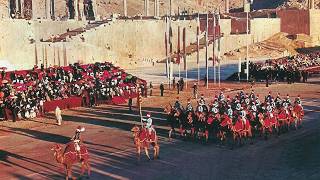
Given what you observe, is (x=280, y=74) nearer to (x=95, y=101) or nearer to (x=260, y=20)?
(x=95, y=101)

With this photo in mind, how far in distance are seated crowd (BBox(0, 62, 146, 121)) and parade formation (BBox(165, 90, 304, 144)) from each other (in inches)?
522

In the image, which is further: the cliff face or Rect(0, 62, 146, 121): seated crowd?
the cliff face

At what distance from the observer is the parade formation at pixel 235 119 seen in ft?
83.1

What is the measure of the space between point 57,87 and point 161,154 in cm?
1921

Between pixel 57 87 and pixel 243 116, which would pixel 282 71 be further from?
pixel 243 116

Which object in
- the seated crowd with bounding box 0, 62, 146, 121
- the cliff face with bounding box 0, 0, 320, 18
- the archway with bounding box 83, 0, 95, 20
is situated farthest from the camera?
the cliff face with bounding box 0, 0, 320, 18

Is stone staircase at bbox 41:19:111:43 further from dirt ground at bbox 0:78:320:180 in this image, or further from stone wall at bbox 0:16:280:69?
dirt ground at bbox 0:78:320:180

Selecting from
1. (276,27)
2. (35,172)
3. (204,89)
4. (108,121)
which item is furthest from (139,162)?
(276,27)

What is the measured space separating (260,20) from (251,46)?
612 centimetres

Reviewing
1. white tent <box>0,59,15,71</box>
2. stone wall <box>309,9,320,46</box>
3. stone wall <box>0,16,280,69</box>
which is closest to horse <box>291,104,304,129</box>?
white tent <box>0,59,15,71</box>

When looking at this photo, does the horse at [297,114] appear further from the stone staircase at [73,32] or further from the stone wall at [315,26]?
the stone wall at [315,26]

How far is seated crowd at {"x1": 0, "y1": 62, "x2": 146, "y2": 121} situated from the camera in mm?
37094

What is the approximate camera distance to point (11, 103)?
36.4 meters

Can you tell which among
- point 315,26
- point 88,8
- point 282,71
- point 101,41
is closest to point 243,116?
point 282,71
